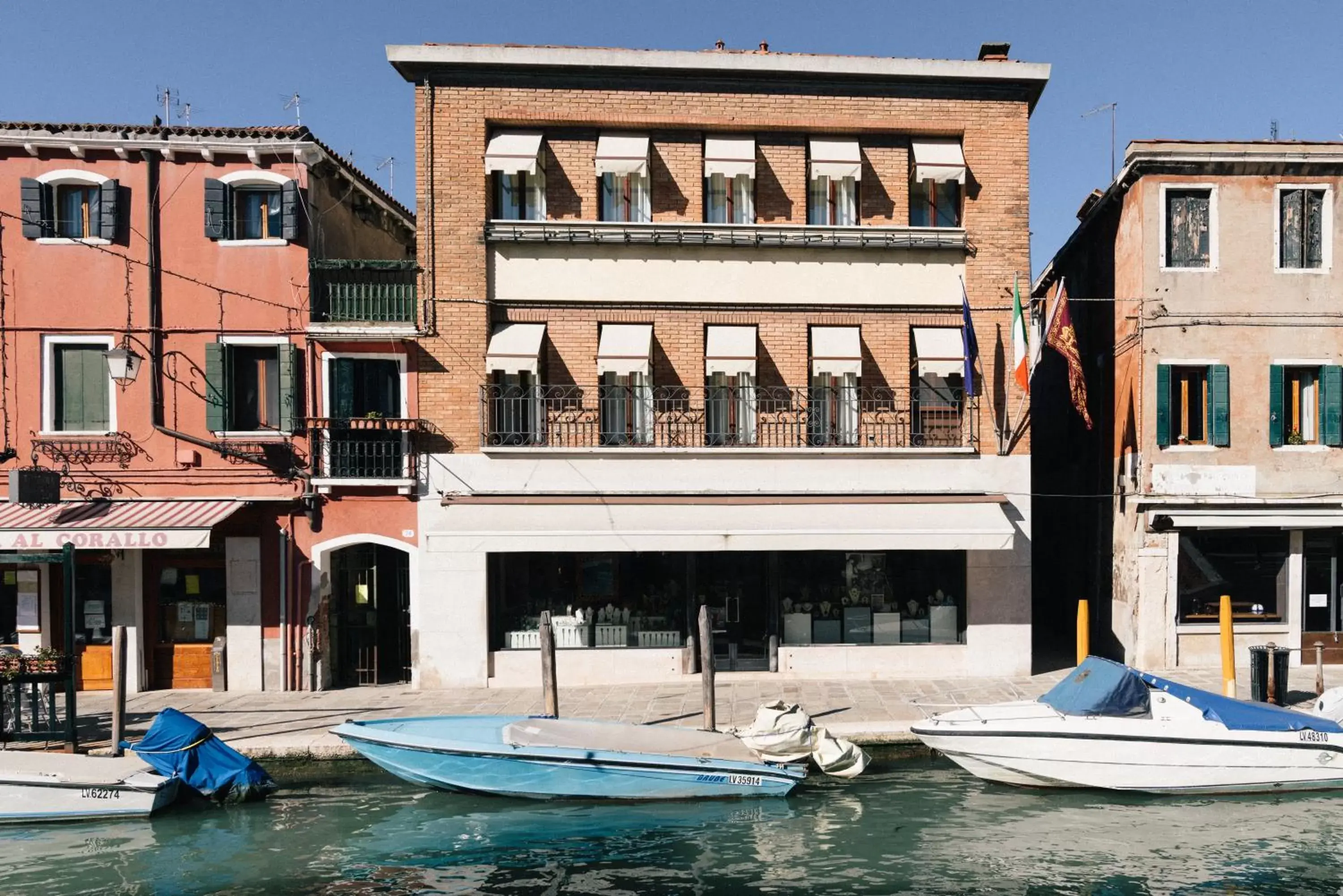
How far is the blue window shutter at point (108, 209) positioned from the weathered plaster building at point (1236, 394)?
1876 centimetres

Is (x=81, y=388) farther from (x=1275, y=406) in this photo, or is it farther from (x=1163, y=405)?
(x=1275, y=406)

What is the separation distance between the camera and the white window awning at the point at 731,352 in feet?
52.6

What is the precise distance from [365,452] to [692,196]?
7.66 m

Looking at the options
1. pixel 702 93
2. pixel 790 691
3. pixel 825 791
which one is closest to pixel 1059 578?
pixel 790 691

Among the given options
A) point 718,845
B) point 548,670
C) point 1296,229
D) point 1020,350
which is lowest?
point 718,845

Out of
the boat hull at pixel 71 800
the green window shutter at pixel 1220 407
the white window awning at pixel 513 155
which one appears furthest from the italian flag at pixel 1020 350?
the boat hull at pixel 71 800

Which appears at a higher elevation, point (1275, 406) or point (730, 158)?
point (730, 158)

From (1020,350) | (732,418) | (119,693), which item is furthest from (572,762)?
(1020,350)

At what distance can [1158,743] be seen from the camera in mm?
11523

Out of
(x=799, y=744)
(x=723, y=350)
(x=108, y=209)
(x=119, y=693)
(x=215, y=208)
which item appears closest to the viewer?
(x=799, y=744)

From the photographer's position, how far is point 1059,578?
68.9ft

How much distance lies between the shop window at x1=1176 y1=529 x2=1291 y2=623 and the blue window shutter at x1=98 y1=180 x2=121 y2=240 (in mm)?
20534

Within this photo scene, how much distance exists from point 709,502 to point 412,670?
6.21 meters

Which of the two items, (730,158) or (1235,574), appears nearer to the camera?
(730,158)
